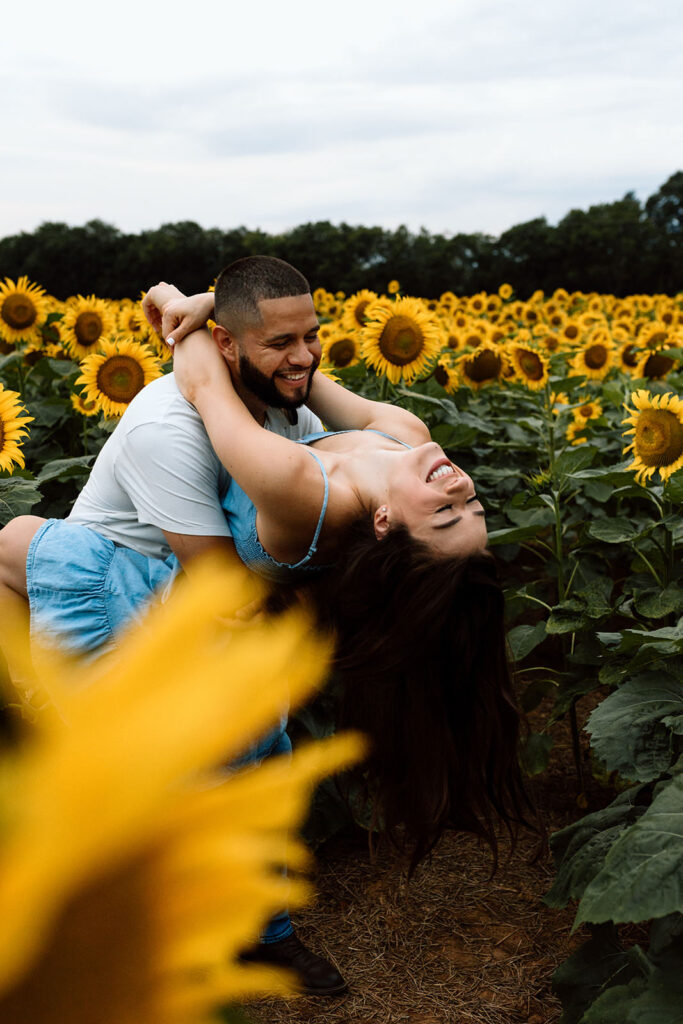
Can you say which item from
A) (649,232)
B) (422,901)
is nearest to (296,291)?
(422,901)

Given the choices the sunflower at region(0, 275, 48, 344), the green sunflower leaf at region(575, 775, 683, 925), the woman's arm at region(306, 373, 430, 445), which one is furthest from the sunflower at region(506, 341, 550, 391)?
the green sunflower leaf at region(575, 775, 683, 925)

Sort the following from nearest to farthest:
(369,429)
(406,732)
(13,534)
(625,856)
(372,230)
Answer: (625,856) < (406,732) < (13,534) < (369,429) < (372,230)

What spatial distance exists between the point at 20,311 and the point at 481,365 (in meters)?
2.53

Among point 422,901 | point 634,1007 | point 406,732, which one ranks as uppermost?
point 406,732

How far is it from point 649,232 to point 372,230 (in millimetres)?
5903

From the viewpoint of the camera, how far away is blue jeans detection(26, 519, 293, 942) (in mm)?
2307

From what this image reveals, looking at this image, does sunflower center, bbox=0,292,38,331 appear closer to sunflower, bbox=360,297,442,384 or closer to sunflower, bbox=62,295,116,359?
sunflower, bbox=62,295,116,359

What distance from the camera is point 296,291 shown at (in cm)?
238

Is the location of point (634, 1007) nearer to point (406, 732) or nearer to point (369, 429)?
point (406, 732)

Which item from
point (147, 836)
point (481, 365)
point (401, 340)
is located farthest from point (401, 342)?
point (147, 836)

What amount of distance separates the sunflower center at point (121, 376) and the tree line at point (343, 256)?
1041 cm

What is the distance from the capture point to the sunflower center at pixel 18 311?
4961mm

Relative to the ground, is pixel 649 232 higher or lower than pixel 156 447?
higher

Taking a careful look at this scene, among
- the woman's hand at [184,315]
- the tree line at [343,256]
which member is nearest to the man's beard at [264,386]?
the woman's hand at [184,315]
